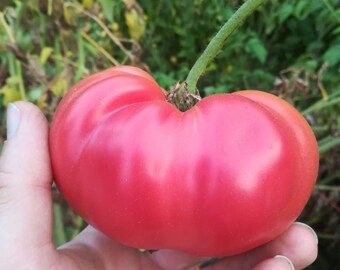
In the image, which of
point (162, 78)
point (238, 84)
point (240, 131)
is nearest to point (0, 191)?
point (240, 131)

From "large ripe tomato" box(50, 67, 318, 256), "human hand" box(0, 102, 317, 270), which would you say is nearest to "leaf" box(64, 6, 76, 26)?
"human hand" box(0, 102, 317, 270)

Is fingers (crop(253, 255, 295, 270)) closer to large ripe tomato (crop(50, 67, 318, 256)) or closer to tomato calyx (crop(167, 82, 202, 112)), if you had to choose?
large ripe tomato (crop(50, 67, 318, 256))

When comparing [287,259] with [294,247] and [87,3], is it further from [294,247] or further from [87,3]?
[87,3]

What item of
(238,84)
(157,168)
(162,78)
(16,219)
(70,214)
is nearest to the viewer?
(157,168)

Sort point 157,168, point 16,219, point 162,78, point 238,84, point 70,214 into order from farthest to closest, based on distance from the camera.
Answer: point 238,84
point 162,78
point 70,214
point 16,219
point 157,168

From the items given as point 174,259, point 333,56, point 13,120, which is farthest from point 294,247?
point 333,56

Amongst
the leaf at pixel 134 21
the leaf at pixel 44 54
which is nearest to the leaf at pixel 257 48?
the leaf at pixel 134 21

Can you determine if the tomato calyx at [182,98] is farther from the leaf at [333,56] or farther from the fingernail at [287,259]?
the leaf at [333,56]

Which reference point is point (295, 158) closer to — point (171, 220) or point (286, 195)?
point (286, 195)
